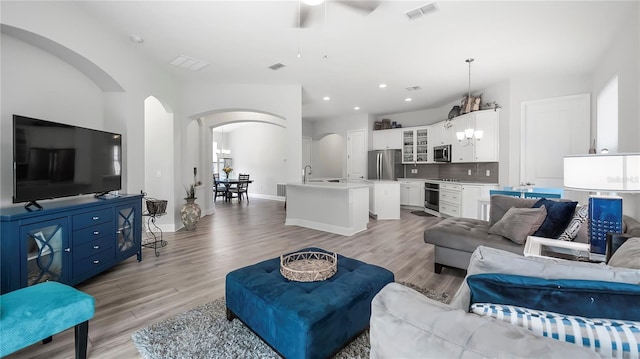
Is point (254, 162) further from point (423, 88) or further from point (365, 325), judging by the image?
point (365, 325)

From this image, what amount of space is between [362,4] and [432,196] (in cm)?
537

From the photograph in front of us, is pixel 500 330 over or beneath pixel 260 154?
beneath

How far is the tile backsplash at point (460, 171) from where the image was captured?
6016mm

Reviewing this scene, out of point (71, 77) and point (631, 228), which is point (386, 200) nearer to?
point (631, 228)

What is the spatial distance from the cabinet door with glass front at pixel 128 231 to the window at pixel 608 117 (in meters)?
6.28

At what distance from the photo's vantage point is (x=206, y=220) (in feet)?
20.3

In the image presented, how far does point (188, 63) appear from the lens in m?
4.34

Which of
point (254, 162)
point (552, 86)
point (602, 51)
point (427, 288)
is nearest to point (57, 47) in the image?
point (427, 288)

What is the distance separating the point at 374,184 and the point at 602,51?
421 cm

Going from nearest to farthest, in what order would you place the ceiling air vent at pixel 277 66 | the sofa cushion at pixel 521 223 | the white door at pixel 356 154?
the sofa cushion at pixel 521 223
the ceiling air vent at pixel 277 66
the white door at pixel 356 154

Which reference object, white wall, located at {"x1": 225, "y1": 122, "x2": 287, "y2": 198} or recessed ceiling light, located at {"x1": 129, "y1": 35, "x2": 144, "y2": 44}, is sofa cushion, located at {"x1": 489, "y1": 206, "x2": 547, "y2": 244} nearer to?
recessed ceiling light, located at {"x1": 129, "y1": 35, "x2": 144, "y2": 44}

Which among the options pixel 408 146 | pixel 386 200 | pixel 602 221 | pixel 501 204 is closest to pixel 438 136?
pixel 408 146

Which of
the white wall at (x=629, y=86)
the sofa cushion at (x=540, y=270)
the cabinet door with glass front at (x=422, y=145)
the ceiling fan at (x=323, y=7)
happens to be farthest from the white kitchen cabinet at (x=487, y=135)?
the sofa cushion at (x=540, y=270)

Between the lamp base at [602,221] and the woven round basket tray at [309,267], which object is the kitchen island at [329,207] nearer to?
the woven round basket tray at [309,267]
